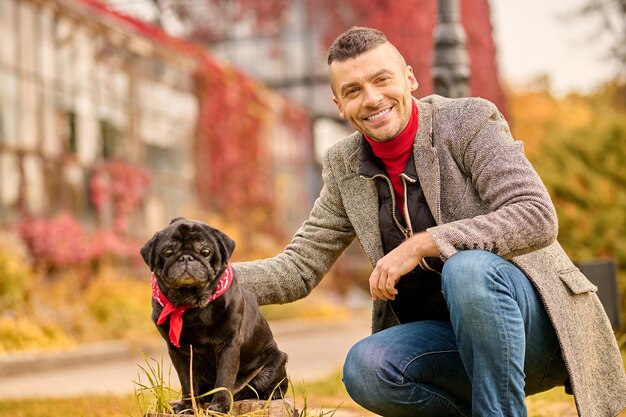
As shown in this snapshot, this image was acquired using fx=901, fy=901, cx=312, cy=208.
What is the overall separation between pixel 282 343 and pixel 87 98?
6.40 m

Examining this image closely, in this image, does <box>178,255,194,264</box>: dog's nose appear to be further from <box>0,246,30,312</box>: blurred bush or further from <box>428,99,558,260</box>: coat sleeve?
<box>0,246,30,312</box>: blurred bush

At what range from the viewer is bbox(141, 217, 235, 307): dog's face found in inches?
122

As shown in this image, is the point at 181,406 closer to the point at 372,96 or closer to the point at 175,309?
the point at 175,309

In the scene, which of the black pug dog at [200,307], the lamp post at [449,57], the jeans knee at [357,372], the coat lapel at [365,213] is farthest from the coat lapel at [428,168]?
the lamp post at [449,57]

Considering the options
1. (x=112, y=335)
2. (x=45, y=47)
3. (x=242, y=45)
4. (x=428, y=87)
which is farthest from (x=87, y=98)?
(x=242, y=45)

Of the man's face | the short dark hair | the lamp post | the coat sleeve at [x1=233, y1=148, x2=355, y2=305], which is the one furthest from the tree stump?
the lamp post

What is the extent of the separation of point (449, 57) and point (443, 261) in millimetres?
4324

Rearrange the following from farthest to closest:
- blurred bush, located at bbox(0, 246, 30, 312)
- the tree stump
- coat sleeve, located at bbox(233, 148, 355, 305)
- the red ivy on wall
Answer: the red ivy on wall, blurred bush, located at bbox(0, 246, 30, 312), coat sleeve, located at bbox(233, 148, 355, 305), the tree stump

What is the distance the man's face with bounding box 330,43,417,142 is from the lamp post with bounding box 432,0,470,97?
393 cm

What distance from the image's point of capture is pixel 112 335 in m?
13.1

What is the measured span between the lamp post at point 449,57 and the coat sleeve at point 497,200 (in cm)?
398

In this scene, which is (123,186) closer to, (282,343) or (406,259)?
(282,343)

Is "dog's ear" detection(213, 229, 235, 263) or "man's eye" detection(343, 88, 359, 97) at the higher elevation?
"man's eye" detection(343, 88, 359, 97)

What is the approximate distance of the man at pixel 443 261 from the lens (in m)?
3.41
